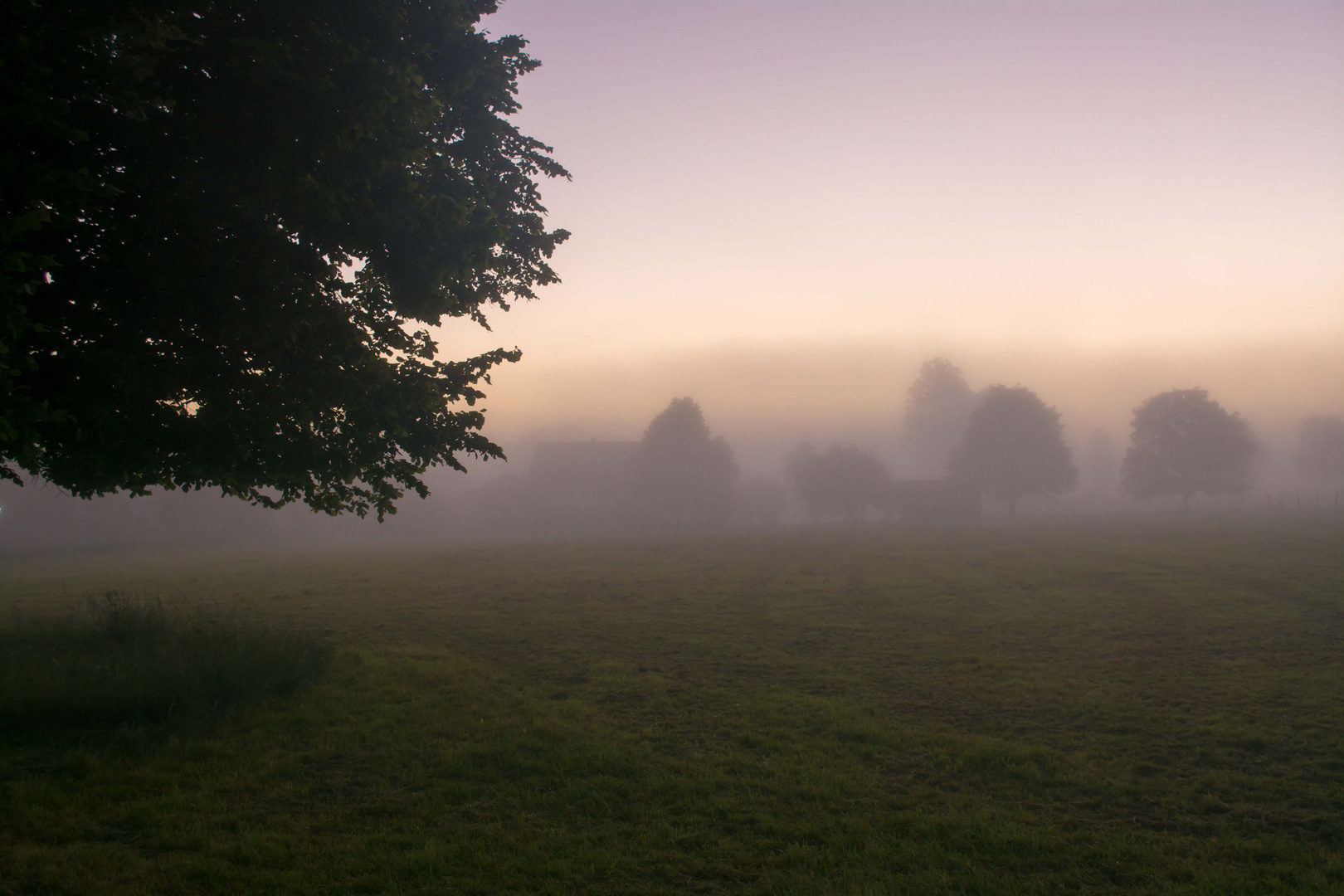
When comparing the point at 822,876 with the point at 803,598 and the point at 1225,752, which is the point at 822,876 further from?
the point at 803,598

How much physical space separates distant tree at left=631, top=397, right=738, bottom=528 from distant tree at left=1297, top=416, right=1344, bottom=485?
79.9 metres

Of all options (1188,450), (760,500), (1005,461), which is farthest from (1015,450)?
(760,500)

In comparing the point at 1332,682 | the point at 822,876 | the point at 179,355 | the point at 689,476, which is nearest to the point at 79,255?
the point at 179,355

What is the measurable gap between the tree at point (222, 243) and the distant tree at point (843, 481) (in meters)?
75.2

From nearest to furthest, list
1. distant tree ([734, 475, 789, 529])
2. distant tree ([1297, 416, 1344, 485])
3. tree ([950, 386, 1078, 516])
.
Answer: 1. tree ([950, 386, 1078, 516])
2. distant tree ([1297, 416, 1344, 485])
3. distant tree ([734, 475, 789, 529])

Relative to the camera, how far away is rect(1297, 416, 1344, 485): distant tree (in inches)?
3573

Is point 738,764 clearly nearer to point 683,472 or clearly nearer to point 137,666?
point 137,666

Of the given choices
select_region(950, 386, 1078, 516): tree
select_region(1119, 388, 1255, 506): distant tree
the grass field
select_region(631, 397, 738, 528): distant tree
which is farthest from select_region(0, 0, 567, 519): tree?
select_region(1119, 388, 1255, 506): distant tree

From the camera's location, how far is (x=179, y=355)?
8766mm

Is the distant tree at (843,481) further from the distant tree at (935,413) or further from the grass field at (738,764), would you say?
the grass field at (738,764)

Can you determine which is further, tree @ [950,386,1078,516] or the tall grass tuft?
tree @ [950,386,1078,516]

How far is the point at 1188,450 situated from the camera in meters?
71.4

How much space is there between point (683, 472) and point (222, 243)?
74.3m

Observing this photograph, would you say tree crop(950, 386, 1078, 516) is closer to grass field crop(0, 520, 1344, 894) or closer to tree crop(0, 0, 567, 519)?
grass field crop(0, 520, 1344, 894)
